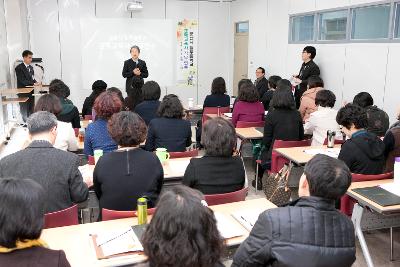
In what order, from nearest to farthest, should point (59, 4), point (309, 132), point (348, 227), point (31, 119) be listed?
point (348, 227)
point (31, 119)
point (309, 132)
point (59, 4)

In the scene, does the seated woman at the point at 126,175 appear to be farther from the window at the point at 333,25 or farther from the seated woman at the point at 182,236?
the window at the point at 333,25

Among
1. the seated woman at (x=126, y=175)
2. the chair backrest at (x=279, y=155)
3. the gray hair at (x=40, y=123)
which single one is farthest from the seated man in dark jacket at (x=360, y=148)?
the gray hair at (x=40, y=123)

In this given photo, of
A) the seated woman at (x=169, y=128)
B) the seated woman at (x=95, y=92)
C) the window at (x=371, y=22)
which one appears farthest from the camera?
the seated woman at (x=95, y=92)

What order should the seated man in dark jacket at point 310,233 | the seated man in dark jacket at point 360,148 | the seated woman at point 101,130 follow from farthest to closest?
the seated woman at point 101,130 < the seated man in dark jacket at point 360,148 < the seated man in dark jacket at point 310,233

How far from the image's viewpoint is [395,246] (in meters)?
3.76

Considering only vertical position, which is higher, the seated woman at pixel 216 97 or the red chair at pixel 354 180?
the seated woman at pixel 216 97

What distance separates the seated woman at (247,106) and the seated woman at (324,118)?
100 centimetres

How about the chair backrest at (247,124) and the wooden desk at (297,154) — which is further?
the chair backrest at (247,124)

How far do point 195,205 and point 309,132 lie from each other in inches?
153

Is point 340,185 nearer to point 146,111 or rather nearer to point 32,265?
point 32,265

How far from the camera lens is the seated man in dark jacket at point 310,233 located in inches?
71.9

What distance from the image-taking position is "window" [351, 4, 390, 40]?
5.70 meters

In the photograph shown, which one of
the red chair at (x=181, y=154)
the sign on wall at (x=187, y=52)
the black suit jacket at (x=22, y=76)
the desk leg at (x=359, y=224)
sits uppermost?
the sign on wall at (x=187, y=52)

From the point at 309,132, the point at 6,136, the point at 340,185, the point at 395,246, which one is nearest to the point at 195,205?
the point at 340,185
